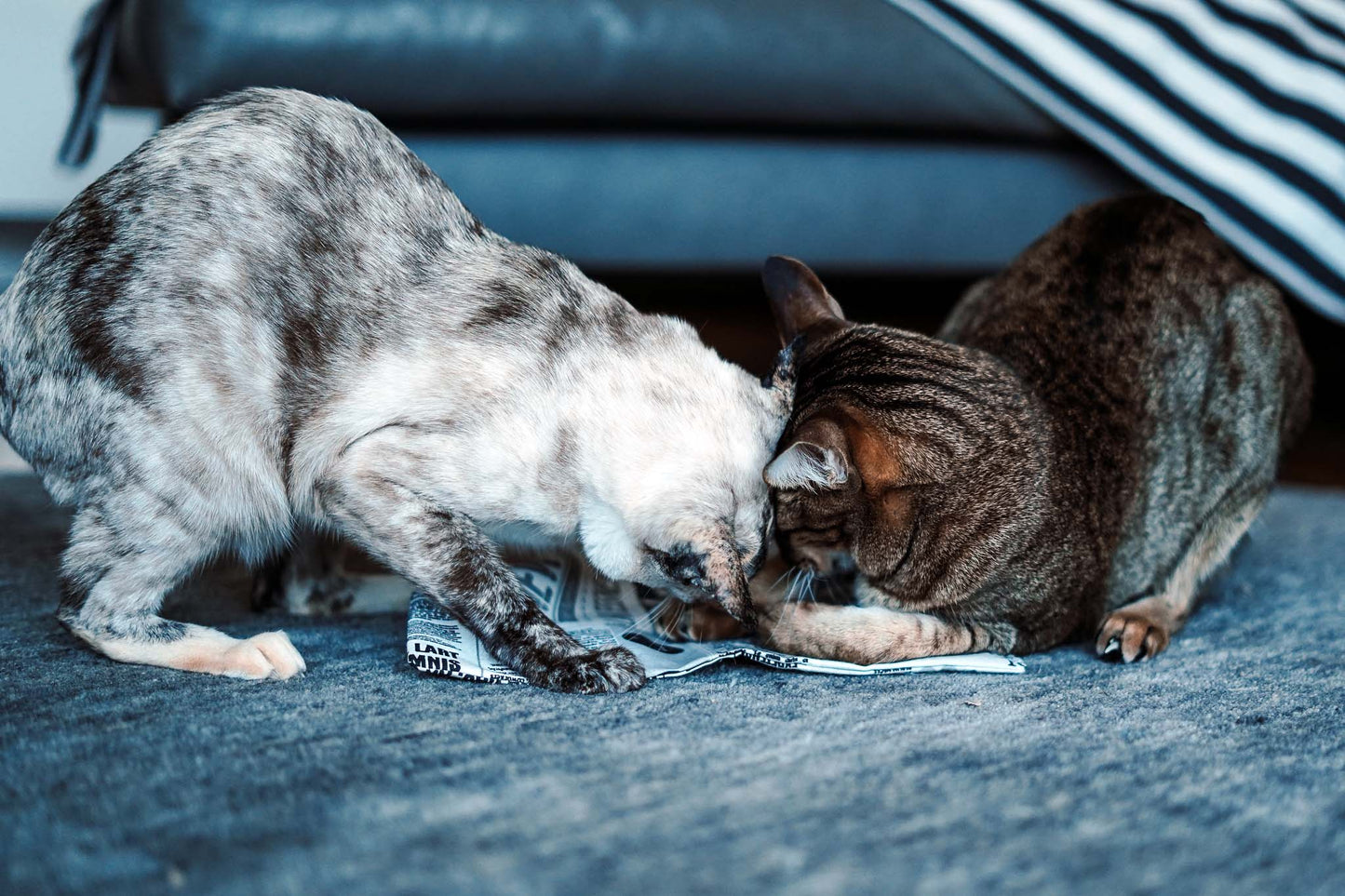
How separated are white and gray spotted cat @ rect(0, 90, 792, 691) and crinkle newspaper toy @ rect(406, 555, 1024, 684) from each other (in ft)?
0.16

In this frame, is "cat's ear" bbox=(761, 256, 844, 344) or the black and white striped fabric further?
the black and white striped fabric

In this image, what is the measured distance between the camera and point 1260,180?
2.44m

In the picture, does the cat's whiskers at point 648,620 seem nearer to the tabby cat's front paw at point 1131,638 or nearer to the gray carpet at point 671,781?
the gray carpet at point 671,781

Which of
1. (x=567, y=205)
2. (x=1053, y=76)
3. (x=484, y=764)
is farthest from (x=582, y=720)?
(x=1053, y=76)

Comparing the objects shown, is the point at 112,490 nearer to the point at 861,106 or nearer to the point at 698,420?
the point at 698,420

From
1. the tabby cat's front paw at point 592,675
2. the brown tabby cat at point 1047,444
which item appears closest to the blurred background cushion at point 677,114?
the brown tabby cat at point 1047,444

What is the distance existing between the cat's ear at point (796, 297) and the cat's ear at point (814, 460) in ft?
1.32

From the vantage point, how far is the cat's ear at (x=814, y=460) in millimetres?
1442

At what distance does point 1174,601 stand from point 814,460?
833mm

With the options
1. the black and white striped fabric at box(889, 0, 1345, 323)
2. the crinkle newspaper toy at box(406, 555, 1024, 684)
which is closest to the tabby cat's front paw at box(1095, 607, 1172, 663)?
the crinkle newspaper toy at box(406, 555, 1024, 684)

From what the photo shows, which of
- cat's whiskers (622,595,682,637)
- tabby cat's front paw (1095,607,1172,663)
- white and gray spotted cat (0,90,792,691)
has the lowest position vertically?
cat's whiskers (622,595,682,637)

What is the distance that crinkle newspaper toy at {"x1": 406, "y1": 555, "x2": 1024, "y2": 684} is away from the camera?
4.77ft

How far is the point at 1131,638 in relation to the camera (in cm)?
168

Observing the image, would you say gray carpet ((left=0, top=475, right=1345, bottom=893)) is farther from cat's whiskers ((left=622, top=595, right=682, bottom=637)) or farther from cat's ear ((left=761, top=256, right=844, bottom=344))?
cat's ear ((left=761, top=256, right=844, bottom=344))
